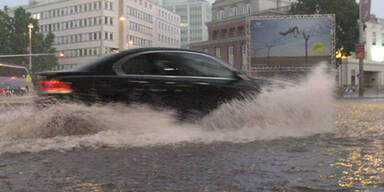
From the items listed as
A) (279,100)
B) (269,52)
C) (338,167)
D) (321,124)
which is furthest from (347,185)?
(269,52)

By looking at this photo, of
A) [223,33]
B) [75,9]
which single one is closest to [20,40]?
[75,9]

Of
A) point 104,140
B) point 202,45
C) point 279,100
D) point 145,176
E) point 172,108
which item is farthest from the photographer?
point 202,45

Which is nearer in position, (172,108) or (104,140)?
(104,140)

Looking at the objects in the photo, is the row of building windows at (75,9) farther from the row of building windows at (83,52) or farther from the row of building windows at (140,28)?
the row of building windows at (83,52)

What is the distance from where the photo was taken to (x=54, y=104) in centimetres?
600

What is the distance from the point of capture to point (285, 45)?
116 ft

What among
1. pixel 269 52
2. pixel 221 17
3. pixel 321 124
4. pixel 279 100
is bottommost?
pixel 321 124

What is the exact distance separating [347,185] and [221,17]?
70.3 m

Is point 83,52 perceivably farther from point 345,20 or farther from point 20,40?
point 345,20

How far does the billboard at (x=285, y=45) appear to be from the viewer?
34.5m

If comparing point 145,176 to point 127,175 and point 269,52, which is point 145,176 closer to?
point 127,175

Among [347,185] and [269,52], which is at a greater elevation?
[269,52]

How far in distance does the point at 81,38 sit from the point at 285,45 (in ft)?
217

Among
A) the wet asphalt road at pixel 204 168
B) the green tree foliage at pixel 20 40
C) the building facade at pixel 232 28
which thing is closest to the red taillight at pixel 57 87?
the wet asphalt road at pixel 204 168
